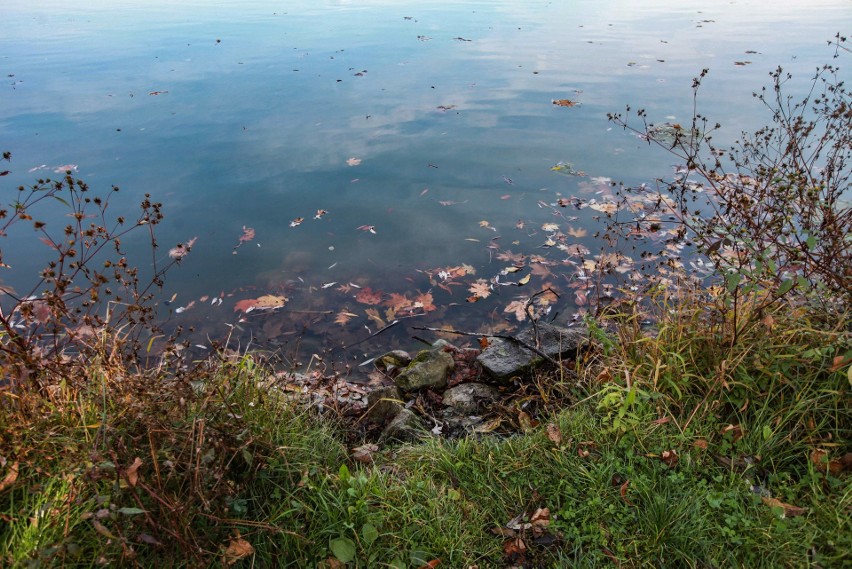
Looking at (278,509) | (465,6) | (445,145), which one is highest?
(465,6)

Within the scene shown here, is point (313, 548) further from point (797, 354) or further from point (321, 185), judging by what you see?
point (321, 185)

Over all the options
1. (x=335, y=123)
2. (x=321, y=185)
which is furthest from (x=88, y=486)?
(x=335, y=123)

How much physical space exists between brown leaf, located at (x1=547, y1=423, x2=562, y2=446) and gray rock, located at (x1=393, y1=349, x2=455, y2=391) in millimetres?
1486

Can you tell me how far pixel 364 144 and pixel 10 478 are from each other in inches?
325

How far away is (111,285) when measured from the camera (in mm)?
6191

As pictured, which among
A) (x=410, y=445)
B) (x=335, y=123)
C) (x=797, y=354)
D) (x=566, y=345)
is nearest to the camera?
(x=797, y=354)

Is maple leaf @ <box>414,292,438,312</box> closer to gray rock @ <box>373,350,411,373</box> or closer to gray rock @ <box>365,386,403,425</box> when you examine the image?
gray rock @ <box>373,350,411,373</box>

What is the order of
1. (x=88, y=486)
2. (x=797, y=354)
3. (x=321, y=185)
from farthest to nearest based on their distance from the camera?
1. (x=321, y=185)
2. (x=797, y=354)
3. (x=88, y=486)

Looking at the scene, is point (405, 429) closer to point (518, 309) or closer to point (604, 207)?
point (518, 309)

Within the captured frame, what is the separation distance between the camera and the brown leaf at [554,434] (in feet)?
10.7

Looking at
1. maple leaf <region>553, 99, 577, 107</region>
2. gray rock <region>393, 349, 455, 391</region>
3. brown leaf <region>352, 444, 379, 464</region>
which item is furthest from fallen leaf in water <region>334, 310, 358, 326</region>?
maple leaf <region>553, 99, 577, 107</region>

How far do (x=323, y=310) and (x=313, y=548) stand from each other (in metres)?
3.53

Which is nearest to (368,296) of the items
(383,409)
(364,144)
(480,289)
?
(480,289)

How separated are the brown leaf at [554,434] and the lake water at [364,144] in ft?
7.87
